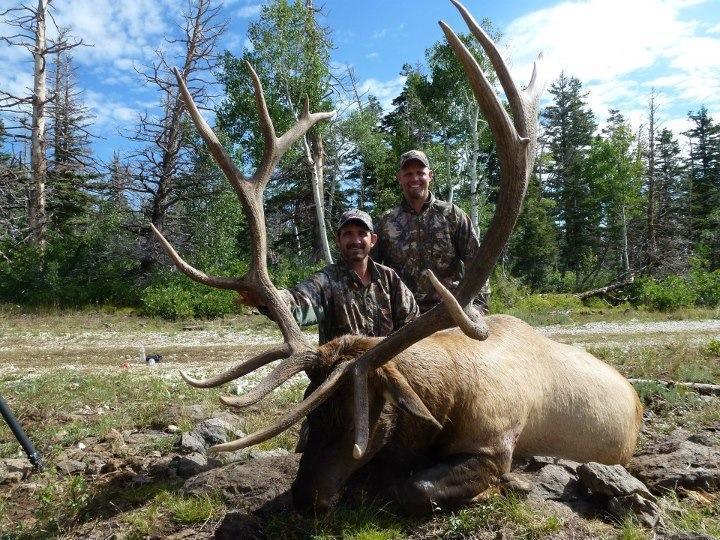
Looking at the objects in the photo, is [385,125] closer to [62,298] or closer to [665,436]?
[62,298]

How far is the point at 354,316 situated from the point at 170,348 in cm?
784

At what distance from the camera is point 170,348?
11.5m

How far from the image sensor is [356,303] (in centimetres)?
479

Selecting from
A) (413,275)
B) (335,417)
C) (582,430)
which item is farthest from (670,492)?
(413,275)

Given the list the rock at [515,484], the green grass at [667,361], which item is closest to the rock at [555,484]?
the rock at [515,484]

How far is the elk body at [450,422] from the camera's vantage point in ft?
10.2

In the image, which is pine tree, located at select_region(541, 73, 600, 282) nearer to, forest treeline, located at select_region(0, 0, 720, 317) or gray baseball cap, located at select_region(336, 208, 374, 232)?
forest treeline, located at select_region(0, 0, 720, 317)

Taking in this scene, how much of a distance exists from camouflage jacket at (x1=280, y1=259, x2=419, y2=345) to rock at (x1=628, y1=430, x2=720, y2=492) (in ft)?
6.87

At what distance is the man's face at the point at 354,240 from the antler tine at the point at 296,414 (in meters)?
1.69

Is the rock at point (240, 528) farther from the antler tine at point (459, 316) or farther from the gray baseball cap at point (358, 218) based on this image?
the gray baseball cap at point (358, 218)

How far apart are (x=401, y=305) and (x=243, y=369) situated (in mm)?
1935

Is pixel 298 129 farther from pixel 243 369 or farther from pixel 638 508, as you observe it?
pixel 638 508

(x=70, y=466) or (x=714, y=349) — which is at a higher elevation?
(x=714, y=349)

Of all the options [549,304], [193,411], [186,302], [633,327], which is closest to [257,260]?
[193,411]
